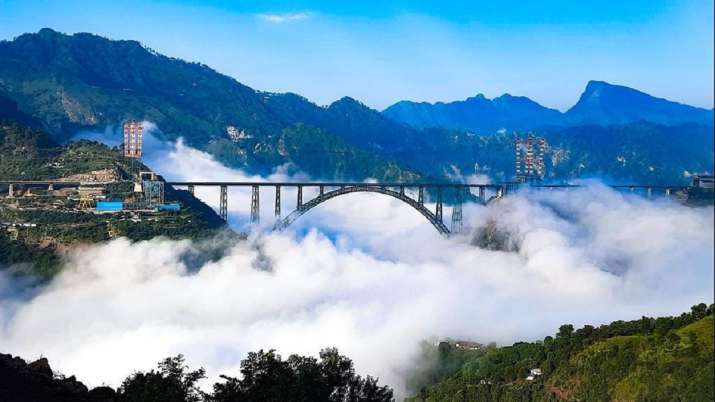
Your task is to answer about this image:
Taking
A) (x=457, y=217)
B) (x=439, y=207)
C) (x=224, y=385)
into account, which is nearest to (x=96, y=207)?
(x=439, y=207)

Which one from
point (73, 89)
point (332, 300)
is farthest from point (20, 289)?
point (73, 89)

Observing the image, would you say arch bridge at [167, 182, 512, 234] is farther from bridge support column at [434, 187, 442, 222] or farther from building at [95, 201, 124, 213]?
building at [95, 201, 124, 213]

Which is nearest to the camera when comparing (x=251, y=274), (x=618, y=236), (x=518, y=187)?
(x=618, y=236)

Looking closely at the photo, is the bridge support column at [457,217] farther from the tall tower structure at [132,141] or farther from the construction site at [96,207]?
the tall tower structure at [132,141]

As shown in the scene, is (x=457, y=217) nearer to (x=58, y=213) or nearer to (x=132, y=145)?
(x=132, y=145)

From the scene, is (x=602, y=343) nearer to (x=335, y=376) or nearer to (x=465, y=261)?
(x=335, y=376)

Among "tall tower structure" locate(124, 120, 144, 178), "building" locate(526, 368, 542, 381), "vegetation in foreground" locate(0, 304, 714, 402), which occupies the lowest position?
"building" locate(526, 368, 542, 381)

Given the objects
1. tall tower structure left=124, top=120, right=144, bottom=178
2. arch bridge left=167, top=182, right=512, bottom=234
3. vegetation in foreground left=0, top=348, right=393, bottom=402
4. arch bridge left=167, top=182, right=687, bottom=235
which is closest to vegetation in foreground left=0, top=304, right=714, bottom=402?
vegetation in foreground left=0, top=348, right=393, bottom=402

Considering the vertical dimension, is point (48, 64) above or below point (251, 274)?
above

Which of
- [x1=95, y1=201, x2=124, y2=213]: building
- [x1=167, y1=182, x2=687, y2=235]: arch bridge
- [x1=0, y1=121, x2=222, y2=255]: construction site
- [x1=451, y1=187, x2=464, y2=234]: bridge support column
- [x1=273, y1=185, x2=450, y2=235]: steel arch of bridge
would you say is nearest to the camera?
[x1=0, y1=121, x2=222, y2=255]: construction site

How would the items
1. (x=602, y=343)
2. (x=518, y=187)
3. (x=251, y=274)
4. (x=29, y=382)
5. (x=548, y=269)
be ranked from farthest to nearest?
(x=518, y=187)
(x=548, y=269)
(x=251, y=274)
(x=602, y=343)
(x=29, y=382)
